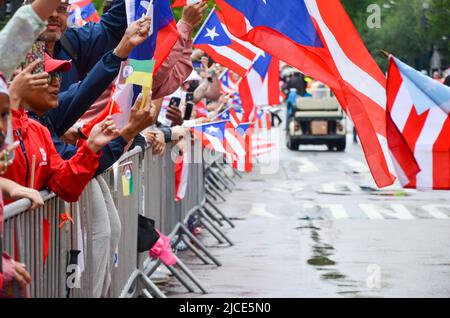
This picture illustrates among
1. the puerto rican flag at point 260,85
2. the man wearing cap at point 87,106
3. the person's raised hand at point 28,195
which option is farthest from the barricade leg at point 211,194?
the person's raised hand at point 28,195

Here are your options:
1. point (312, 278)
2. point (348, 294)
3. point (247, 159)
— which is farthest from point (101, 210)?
point (247, 159)

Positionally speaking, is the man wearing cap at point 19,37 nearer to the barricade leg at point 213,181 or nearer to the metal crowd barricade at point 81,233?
the metal crowd barricade at point 81,233

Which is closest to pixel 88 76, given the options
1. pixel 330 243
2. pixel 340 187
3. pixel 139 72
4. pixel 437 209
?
pixel 139 72

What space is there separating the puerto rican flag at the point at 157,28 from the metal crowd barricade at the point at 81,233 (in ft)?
2.93

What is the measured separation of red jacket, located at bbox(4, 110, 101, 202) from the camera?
5.94 metres

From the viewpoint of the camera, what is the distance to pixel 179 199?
12672 mm

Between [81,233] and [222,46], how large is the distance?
20.8ft

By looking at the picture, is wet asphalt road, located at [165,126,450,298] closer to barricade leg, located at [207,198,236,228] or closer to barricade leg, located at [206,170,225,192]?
barricade leg, located at [207,198,236,228]

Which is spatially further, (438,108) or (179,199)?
(179,199)

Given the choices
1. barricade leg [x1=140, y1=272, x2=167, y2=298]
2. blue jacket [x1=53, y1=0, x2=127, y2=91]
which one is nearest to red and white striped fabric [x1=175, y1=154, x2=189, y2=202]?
barricade leg [x1=140, y1=272, x2=167, y2=298]

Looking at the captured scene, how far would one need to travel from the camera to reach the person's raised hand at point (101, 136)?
5.92 metres

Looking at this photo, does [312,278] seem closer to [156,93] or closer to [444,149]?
[156,93]

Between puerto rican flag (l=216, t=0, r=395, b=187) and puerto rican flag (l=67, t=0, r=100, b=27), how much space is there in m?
4.48
